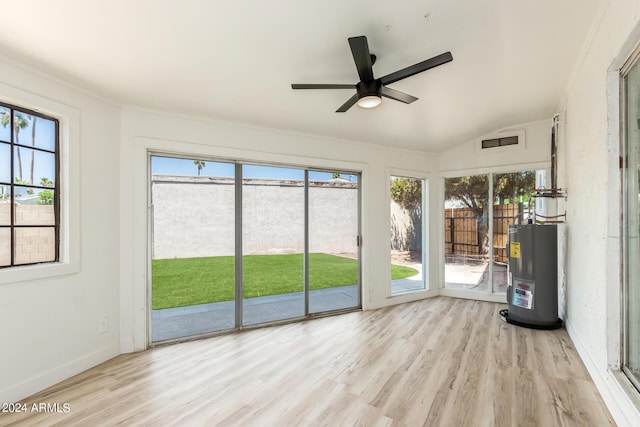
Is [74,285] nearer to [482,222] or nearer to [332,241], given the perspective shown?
[332,241]

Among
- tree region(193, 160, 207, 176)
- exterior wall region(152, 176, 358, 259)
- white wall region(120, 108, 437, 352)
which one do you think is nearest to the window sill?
white wall region(120, 108, 437, 352)

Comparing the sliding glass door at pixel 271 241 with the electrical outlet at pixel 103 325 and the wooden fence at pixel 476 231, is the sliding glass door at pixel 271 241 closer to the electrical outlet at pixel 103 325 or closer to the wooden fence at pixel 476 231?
the electrical outlet at pixel 103 325

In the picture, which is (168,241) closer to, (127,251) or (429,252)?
(127,251)

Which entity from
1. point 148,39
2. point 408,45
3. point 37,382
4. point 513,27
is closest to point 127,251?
point 37,382

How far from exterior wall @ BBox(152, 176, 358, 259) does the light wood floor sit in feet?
3.46

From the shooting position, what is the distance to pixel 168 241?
3.31 m

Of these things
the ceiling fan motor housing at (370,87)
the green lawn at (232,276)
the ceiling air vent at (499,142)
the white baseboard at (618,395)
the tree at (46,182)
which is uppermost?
the ceiling air vent at (499,142)

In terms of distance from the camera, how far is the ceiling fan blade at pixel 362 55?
1707 mm

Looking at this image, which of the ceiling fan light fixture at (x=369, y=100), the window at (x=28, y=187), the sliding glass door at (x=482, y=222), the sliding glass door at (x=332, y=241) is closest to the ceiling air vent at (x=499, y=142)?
the sliding glass door at (x=482, y=222)

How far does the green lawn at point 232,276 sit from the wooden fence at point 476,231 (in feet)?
6.25

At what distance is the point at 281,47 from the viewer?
7.22ft

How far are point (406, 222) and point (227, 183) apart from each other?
2.95m

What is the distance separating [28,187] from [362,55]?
2.74 metres

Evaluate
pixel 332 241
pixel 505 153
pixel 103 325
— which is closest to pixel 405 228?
pixel 332 241
